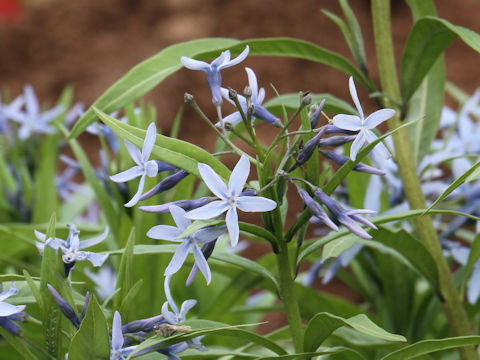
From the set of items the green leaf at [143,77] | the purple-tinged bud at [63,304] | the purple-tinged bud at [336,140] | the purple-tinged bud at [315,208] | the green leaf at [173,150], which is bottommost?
the purple-tinged bud at [63,304]

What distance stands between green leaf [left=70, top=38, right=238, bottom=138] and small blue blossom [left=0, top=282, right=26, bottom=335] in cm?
25

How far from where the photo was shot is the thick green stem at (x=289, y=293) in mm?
835

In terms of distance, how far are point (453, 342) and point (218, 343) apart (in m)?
0.65

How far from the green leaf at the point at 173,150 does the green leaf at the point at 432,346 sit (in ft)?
0.95

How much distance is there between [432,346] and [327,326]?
0.39ft

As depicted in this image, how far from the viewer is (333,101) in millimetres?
1060

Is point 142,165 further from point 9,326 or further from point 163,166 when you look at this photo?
point 9,326

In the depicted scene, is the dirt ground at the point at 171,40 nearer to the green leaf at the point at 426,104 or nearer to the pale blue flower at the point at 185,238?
the green leaf at the point at 426,104

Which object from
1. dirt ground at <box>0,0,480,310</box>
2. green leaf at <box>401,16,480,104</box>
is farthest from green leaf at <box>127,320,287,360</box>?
dirt ground at <box>0,0,480,310</box>

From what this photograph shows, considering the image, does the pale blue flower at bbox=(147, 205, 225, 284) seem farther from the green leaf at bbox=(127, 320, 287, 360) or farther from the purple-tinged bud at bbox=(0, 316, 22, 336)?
the purple-tinged bud at bbox=(0, 316, 22, 336)

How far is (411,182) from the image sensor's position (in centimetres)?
112

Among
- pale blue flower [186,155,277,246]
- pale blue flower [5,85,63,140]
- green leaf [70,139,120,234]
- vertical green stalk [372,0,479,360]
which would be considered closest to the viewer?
pale blue flower [186,155,277,246]

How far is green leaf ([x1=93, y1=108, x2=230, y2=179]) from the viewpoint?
Answer: 2.51 ft

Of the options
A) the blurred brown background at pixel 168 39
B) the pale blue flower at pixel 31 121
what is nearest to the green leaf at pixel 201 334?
the pale blue flower at pixel 31 121
